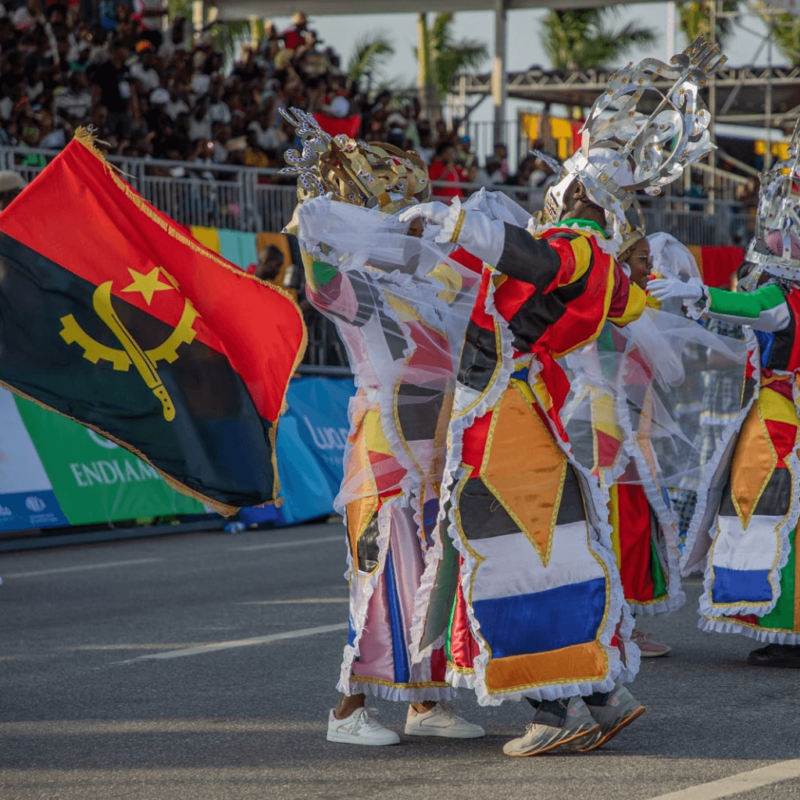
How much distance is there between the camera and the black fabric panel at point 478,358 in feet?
14.7

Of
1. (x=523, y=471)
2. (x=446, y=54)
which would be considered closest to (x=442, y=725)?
(x=523, y=471)

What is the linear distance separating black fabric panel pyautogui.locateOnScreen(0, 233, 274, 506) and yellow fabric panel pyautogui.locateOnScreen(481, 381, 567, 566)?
6.34 feet

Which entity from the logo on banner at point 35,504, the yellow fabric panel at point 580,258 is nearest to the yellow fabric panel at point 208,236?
the logo on banner at point 35,504

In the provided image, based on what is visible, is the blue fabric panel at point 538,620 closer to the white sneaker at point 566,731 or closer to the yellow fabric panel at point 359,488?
the white sneaker at point 566,731

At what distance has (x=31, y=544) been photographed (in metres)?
10.0

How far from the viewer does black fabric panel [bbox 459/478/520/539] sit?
4.41 metres

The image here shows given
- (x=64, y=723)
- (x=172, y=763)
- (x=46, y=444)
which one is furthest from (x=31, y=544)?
(x=172, y=763)

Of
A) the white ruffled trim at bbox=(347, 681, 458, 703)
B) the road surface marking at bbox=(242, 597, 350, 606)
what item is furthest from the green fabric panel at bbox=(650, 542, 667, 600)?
the road surface marking at bbox=(242, 597, 350, 606)

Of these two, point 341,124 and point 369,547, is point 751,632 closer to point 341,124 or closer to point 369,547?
point 369,547

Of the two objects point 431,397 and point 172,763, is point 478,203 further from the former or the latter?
point 172,763

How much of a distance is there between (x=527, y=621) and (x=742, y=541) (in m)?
2.02

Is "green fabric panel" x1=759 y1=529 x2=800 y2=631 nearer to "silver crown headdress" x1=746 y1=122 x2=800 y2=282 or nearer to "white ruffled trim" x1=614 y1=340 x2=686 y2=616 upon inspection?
"white ruffled trim" x1=614 y1=340 x2=686 y2=616

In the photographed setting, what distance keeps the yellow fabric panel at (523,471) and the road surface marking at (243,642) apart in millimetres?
2438

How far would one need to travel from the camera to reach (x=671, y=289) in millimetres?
5508
